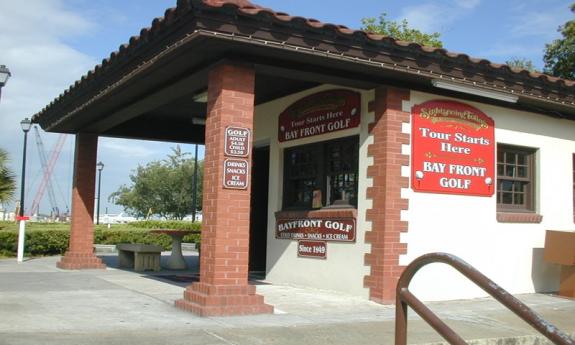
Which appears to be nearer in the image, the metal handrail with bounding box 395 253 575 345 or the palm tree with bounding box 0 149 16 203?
the metal handrail with bounding box 395 253 575 345

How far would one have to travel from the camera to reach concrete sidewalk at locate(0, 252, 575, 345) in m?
6.28

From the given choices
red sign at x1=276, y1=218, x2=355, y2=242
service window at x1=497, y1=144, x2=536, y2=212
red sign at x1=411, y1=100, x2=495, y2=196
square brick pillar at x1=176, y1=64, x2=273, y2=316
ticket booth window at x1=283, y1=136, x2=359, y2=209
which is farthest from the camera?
service window at x1=497, y1=144, x2=536, y2=212

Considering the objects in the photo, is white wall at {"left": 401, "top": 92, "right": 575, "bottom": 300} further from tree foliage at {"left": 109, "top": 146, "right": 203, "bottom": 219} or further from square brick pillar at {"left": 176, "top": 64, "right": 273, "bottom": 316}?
tree foliage at {"left": 109, "top": 146, "right": 203, "bottom": 219}

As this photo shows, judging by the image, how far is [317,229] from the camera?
10430 mm

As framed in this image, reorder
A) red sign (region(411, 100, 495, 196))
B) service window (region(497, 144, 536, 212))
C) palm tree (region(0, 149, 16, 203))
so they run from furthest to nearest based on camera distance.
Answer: palm tree (region(0, 149, 16, 203)), service window (region(497, 144, 536, 212)), red sign (region(411, 100, 495, 196))

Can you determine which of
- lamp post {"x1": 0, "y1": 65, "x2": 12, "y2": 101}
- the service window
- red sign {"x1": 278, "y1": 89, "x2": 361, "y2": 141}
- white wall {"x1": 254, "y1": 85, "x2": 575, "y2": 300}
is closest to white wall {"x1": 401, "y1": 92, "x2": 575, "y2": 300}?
white wall {"x1": 254, "y1": 85, "x2": 575, "y2": 300}

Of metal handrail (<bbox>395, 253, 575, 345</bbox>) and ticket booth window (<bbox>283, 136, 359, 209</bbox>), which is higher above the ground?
ticket booth window (<bbox>283, 136, 359, 209</bbox>)

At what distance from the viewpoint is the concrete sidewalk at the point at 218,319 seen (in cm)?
628

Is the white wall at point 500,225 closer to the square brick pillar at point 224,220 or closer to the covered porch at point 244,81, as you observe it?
the covered porch at point 244,81

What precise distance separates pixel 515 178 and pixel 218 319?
6.16 m

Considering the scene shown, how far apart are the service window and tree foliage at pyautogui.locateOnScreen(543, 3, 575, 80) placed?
12.1 meters

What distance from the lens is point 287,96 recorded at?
11.4 meters

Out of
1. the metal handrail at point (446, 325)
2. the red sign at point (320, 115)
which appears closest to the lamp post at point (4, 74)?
the red sign at point (320, 115)

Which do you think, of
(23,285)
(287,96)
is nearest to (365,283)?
(287,96)
